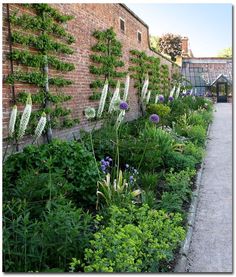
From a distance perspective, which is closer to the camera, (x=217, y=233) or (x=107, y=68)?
(x=217, y=233)

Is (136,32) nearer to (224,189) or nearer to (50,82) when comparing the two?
(50,82)

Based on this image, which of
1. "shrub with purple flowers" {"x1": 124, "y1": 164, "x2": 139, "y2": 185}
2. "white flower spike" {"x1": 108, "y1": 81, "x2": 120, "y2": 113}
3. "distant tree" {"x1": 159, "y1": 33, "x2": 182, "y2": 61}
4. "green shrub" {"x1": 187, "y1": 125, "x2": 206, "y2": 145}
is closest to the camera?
"shrub with purple flowers" {"x1": 124, "y1": 164, "x2": 139, "y2": 185}

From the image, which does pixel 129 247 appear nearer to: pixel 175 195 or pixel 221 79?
pixel 175 195

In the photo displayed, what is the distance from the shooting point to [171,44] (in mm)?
29812

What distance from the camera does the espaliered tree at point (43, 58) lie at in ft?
15.4

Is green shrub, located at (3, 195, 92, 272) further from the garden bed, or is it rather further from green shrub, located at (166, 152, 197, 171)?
green shrub, located at (166, 152, 197, 171)

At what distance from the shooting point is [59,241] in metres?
2.44

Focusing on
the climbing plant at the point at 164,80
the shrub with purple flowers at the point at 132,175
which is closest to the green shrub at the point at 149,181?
the shrub with purple flowers at the point at 132,175

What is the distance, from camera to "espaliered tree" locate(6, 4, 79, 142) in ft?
15.4

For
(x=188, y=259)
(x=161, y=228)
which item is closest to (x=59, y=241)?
(x=161, y=228)

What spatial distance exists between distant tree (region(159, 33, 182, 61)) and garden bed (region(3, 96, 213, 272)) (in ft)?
84.2

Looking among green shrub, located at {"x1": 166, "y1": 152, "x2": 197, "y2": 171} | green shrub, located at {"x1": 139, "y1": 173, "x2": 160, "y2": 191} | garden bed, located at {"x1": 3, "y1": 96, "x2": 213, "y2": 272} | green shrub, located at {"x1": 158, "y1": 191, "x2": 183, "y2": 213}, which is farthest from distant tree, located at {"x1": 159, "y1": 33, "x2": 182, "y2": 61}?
green shrub, located at {"x1": 158, "y1": 191, "x2": 183, "y2": 213}

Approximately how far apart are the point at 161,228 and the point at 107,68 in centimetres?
582

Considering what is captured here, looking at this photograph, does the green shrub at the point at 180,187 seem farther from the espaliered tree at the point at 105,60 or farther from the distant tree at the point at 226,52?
the distant tree at the point at 226,52
